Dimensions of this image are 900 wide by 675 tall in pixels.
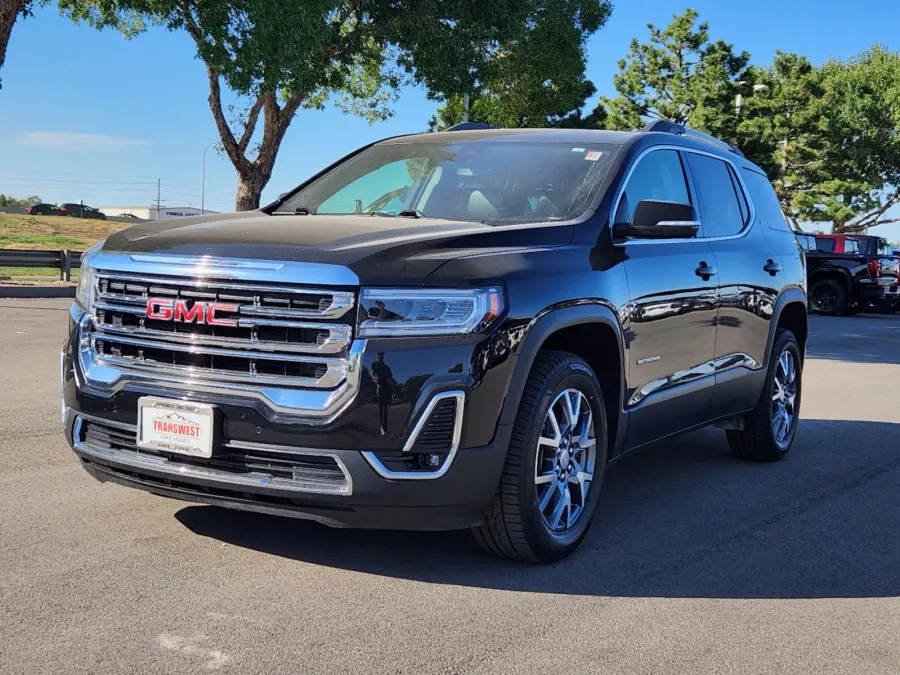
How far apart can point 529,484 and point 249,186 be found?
19973 mm

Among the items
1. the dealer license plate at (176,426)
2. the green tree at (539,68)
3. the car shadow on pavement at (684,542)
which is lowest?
the car shadow on pavement at (684,542)

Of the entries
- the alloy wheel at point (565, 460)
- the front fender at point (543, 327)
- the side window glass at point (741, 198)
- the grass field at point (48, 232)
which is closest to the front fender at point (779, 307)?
the side window glass at point (741, 198)

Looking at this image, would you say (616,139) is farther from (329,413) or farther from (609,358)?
(329,413)

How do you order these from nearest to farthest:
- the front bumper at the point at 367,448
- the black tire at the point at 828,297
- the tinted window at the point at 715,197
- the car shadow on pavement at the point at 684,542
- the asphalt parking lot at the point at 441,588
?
the asphalt parking lot at the point at 441,588, the front bumper at the point at 367,448, the car shadow on pavement at the point at 684,542, the tinted window at the point at 715,197, the black tire at the point at 828,297

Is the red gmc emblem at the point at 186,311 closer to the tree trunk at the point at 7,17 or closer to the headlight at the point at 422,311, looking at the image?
the headlight at the point at 422,311

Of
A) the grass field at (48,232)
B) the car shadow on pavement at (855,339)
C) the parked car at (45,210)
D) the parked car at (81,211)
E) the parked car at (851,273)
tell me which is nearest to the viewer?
the car shadow on pavement at (855,339)

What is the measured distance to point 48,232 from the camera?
59500 millimetres

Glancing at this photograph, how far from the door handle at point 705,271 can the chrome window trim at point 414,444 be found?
2.13 metres

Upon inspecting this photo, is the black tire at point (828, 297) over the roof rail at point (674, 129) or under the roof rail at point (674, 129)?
under

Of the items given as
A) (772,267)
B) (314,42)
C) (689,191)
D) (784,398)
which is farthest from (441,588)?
(314,42)

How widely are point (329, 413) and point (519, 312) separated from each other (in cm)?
81

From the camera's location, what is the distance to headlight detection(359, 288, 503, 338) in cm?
368

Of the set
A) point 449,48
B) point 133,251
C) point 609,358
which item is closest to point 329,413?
point 133,251

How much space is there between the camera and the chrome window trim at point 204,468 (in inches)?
145
